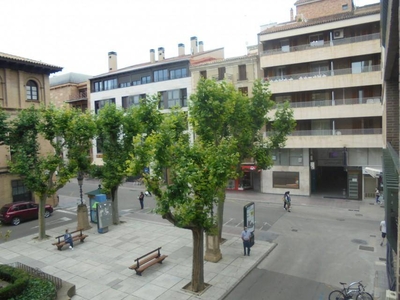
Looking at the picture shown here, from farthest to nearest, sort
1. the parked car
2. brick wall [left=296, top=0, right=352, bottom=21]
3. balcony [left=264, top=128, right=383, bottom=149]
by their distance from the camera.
→ brick wall [left=296, top=0, right=352, bottom=21] → balcony [left=264, top=128, right=383, bottom=149] → the parked car

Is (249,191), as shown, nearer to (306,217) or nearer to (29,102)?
(306,217)

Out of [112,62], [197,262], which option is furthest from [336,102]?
[112,62]

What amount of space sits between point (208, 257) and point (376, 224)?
13.2 m

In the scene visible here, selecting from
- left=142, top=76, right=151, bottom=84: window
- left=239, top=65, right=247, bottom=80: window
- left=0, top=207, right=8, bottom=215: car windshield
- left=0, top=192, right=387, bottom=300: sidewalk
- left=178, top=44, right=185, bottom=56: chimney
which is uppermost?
left=178, top=44, right=185, bottom=56: chimney

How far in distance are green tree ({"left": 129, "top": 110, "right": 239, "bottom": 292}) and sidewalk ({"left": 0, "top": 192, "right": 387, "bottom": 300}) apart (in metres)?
1.67

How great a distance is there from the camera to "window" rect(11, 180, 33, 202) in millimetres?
27734

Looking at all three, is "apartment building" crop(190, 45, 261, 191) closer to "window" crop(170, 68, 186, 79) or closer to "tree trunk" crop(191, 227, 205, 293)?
"window" crop(170, 68, 186, 79)

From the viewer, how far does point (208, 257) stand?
16078mm

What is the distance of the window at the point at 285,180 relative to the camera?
32.5m

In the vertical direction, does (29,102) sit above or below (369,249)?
above

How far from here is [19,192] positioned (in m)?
28.2

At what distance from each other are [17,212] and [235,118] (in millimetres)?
18440

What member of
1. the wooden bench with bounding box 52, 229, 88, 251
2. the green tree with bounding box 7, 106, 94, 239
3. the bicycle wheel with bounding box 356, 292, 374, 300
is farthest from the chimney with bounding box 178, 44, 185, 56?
the bicycle wheel with bounding box 356, 292, 374, 300

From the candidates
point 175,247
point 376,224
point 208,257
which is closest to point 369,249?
point 376,224
